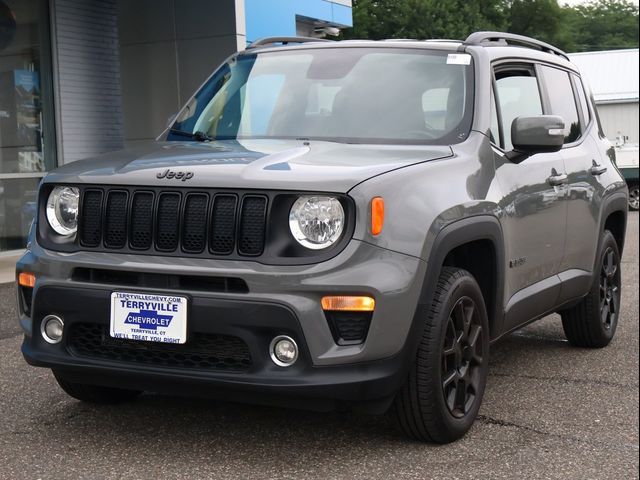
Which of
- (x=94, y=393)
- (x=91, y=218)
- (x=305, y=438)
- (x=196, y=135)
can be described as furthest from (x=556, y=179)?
(x=94, y=393)

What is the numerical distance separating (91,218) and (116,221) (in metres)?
0.12

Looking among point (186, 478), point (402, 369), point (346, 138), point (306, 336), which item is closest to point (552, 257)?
point (346, 138)

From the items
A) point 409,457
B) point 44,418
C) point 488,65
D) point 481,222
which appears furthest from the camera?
point 488,65

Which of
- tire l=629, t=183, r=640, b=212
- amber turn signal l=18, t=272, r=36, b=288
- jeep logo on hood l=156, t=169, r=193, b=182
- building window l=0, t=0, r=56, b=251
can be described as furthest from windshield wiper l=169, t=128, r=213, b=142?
tire l=629, t=183, r=640, b=212

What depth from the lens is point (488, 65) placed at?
482cm

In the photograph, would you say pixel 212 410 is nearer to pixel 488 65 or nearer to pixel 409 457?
pixel 409 457

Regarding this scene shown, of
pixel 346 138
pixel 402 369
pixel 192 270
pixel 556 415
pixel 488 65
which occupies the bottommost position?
pixel 556 415

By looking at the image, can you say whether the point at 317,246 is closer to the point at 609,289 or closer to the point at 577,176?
the point at 577,176

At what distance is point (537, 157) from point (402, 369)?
1806 millimetres

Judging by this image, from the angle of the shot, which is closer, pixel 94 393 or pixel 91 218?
pixel 91 218

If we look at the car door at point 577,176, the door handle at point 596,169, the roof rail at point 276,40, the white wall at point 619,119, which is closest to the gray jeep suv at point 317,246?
the car door at point 577,176

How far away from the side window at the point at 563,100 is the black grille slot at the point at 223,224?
8.44 ft

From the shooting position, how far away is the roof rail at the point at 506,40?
4969 mm

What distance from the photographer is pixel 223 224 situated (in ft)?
12.1
